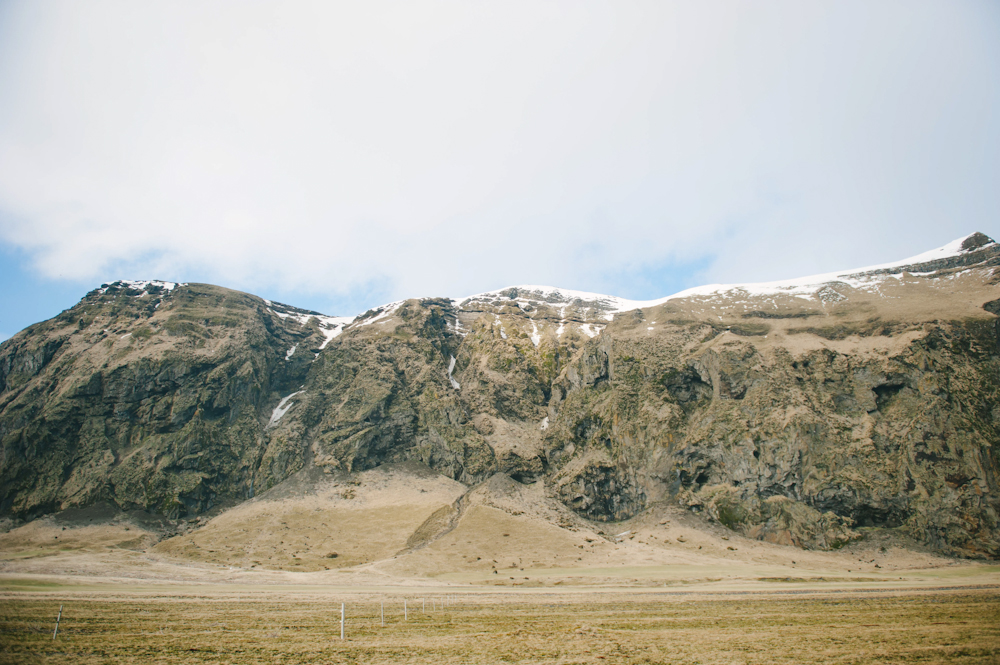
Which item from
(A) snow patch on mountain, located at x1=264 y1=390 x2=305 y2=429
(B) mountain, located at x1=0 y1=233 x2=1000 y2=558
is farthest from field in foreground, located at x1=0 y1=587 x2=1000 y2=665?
(A) snow patch on mountain, located at x1=264 y1=390 x2=305 y2=429

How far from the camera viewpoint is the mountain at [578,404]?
235ft

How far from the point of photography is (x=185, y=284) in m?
148

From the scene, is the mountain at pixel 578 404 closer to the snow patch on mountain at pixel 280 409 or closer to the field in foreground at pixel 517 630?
the snow patch on mountain at pixel 280 409

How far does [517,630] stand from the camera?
938 inches

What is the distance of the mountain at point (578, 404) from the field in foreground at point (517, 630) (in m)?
40.1

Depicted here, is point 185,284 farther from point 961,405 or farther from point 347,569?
point 961,405

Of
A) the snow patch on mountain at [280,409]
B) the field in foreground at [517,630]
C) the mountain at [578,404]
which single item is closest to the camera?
the field in foreground at [517,630]

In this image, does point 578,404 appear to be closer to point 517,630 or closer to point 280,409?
point 280,409

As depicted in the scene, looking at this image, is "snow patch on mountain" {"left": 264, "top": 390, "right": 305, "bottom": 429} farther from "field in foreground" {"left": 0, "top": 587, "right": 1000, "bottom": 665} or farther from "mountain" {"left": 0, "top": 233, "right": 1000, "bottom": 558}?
"field in foreground" {"left": 0, "top": 587, "right": 1000, "bottom": 665}

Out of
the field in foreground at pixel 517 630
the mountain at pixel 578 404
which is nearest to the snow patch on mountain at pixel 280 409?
the mountain at pixel 578 404

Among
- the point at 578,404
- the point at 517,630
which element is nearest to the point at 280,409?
the point at 578,404

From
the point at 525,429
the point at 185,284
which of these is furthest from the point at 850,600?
the point at 185,284

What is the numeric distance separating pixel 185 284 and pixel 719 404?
15783 cm

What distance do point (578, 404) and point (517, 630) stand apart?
8900cm
